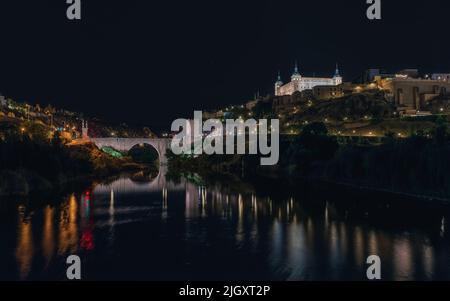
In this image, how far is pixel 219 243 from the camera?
2031 cm

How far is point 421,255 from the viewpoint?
713 inches

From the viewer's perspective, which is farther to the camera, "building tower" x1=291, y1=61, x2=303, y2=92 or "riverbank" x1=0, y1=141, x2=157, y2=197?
"building tower" x1=291, y1=61, x2=303, y2=92

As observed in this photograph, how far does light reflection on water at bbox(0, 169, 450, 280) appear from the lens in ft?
52.7

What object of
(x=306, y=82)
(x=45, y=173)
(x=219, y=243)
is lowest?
(x=219, y=243)

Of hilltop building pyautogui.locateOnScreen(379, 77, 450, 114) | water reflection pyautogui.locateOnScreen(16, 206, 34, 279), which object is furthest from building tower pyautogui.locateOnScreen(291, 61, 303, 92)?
water reflection pyautogui.locateOnScreen(16, 206, 34, 279)

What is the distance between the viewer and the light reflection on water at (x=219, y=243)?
1608cm

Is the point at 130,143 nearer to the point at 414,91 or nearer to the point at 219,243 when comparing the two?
the point at 414,91

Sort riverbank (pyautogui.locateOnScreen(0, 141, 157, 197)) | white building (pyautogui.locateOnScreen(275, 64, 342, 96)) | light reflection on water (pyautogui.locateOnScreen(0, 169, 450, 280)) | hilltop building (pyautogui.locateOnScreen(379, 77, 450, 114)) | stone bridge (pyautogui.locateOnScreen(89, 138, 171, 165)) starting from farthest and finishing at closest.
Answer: white building (pyautogui.locateOnScreen(275, 64, 342, 96)) < stone bridge (pyautogui.locateOnScreen(89, 138, 171, 165)) < hilltop building (pyautogui.locateOnScreen(379, 77, 450, 114)) < riverbank (pyautogui.locateOnScreen(0, 141, 157, 197)) < light reflection on water (pyautogui.locateOnScreen(0, 169, 450, 280))

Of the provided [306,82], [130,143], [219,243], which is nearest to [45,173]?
[219,243]

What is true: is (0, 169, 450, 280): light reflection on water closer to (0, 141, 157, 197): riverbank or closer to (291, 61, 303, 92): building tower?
(0, 141, 157, 197): riverbank

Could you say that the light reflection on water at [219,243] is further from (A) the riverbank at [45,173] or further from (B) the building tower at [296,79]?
(B) the building tower at [296,79]
